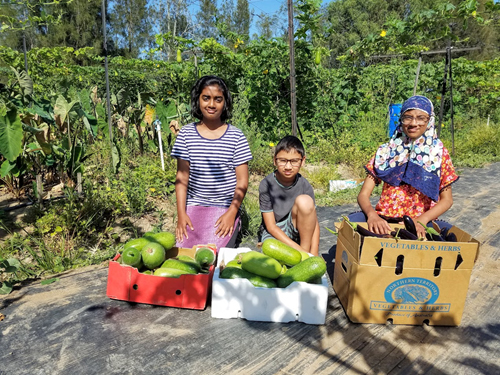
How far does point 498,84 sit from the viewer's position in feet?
32.1

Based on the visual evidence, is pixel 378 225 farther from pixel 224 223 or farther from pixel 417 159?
pixel 224 223

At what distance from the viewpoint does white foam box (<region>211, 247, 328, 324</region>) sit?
1980 mm

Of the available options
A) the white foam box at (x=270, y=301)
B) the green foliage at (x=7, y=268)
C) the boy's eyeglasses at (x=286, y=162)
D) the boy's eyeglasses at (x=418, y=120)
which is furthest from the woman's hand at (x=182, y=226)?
the boy's eyeglasses at (x=418, y=120)

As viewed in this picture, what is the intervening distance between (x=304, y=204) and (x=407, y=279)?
0.82 metres

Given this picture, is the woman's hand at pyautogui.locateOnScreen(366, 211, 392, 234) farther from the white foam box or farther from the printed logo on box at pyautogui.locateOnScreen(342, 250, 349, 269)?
the white foam box

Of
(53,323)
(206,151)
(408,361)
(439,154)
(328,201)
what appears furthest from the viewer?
(328,201)

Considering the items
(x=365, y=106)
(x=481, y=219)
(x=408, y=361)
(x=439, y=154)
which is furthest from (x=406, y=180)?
(x=365, y=106)

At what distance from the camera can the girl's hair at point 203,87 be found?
2664 mm

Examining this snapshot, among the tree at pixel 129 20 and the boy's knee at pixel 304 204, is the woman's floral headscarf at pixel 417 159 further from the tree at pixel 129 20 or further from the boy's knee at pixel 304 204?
the tree at pixel 129 20

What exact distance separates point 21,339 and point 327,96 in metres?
7.22

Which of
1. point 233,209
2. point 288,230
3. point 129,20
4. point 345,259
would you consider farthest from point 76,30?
point 345,259

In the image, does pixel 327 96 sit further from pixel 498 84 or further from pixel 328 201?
pixel 498 84

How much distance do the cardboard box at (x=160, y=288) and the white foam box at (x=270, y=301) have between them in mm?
109

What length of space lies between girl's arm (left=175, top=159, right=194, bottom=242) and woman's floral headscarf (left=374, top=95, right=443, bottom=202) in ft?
4.90
